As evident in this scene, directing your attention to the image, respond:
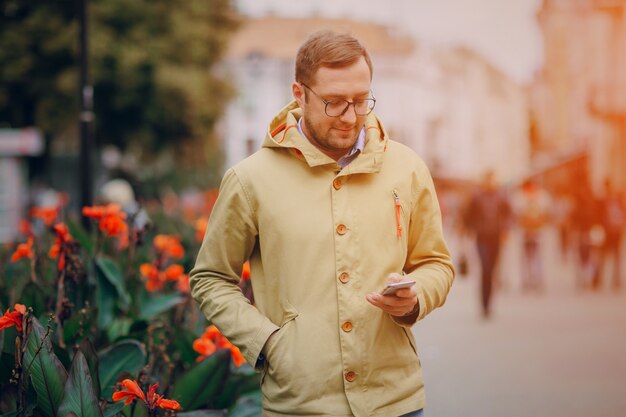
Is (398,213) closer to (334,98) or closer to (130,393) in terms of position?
(334,98)

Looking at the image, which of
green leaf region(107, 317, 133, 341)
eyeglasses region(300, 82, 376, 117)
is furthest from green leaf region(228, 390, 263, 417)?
eyeglasses region(300, 82, 376, 117)

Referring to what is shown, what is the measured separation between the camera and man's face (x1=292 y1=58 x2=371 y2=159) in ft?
9.57

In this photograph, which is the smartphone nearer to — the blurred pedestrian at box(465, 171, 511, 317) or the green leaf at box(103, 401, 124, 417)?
the green leaf at box(103, 401, 124, 417)

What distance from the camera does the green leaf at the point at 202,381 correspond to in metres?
4.12

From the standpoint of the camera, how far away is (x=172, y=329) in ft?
16.3

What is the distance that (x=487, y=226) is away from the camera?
44.7 feet

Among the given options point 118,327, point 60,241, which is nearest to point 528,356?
point 118,327

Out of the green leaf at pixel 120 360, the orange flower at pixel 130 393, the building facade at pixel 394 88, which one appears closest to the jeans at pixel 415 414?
the orange flower at pixel 130 393

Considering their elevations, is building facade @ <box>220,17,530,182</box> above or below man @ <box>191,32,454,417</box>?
below

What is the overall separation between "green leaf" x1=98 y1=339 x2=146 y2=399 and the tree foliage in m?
22.1

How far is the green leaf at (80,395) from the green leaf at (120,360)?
68 centimetres

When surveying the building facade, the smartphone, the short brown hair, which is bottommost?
the building facade

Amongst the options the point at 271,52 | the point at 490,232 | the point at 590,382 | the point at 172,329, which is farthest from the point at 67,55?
the point at 271,52

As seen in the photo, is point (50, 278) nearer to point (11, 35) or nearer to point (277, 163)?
point (277, 163)
